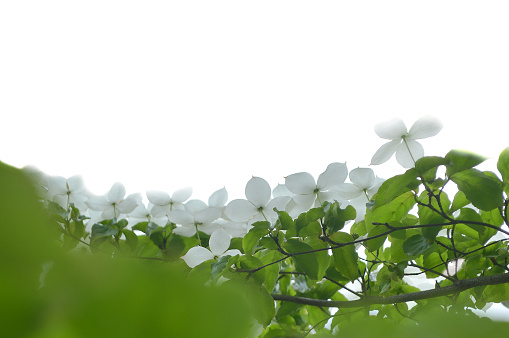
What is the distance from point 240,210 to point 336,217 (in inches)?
5.9

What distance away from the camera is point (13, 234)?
0.06 meters

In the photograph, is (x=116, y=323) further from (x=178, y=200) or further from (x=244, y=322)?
(x=178, y=200)

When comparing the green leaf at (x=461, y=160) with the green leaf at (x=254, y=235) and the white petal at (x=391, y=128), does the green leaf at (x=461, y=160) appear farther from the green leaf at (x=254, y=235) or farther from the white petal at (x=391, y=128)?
the green leaf at (x=254, y=235)

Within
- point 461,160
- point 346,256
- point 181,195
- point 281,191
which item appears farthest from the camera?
point 181,195

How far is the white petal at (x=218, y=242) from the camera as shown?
622 mm

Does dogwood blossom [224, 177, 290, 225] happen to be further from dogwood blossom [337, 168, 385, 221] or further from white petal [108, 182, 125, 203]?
white petal [108, 182, 125, 203]

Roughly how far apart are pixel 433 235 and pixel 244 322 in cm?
49

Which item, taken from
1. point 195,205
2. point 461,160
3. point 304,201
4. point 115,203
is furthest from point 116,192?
point 461,160

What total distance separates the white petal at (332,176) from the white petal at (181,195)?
0.87 ft

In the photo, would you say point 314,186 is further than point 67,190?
No

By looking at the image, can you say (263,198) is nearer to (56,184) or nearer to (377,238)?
(377,238)

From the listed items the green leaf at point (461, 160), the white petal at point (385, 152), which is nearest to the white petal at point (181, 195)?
the white petal at point (385, 152)

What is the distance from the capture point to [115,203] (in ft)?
2.64

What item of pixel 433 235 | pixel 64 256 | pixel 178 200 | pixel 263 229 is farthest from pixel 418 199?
pixel 64 256
